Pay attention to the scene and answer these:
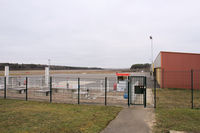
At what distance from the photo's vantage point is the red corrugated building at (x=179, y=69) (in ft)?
57.8

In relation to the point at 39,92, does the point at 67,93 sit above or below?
below

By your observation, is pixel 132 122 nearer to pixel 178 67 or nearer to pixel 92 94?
pixel 92 94

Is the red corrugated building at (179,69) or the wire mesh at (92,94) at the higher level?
the red corrugated building at (179,69)

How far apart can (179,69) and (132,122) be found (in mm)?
14812

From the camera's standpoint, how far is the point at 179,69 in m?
18.5

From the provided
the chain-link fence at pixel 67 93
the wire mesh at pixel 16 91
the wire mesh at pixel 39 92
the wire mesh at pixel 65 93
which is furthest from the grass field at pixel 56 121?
the wire mesh at pixel 16 91

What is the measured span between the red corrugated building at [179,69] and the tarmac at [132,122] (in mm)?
11522

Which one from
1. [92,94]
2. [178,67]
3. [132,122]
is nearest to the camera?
[132,122]

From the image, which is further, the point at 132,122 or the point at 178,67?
the point at 178,67

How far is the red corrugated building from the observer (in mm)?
17625

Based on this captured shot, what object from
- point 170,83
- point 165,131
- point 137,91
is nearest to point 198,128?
point 165,131

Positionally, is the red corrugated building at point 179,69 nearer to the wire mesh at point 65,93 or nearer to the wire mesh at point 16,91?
the wire mesh at point 65,93

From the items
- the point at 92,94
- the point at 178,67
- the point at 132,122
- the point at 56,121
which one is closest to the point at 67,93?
the point at 92,94

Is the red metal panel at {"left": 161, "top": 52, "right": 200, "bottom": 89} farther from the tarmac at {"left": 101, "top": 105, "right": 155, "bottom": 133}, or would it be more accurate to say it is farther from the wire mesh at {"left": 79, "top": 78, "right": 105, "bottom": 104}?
the tarmac at {"left": 101, "top": 105, "right": 155, "bottom": 133}
